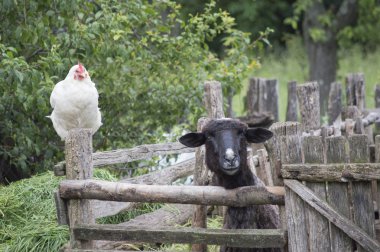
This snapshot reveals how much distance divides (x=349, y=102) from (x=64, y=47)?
614cm

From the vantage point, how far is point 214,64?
1184 centimetres

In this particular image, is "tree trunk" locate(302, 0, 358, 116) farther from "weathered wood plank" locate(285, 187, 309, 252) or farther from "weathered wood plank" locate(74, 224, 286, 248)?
"weathered wood plank" locate(285, 187, 309, 252)

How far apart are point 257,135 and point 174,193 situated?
36.3 inches

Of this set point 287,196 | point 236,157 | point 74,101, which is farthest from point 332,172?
point 74,101

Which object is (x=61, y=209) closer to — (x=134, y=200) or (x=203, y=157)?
(x=134, y=200)

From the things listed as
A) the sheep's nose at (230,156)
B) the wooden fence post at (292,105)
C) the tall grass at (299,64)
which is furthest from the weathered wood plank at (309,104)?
the tall grass at (299,64)

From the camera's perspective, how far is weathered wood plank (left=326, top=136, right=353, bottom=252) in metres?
6.07

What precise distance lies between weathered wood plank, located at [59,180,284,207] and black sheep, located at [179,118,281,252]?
206mm

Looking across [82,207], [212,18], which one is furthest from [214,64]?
[82,207]

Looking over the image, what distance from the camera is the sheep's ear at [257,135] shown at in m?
7.09

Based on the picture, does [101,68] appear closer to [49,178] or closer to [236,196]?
[49,178]

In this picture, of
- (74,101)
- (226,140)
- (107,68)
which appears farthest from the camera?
(107,68)

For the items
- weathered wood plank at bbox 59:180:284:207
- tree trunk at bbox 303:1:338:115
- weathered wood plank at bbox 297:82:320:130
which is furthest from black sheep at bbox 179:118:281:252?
tree trunk at bbox 303:1:338:115

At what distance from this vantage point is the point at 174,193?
659 centimetres
